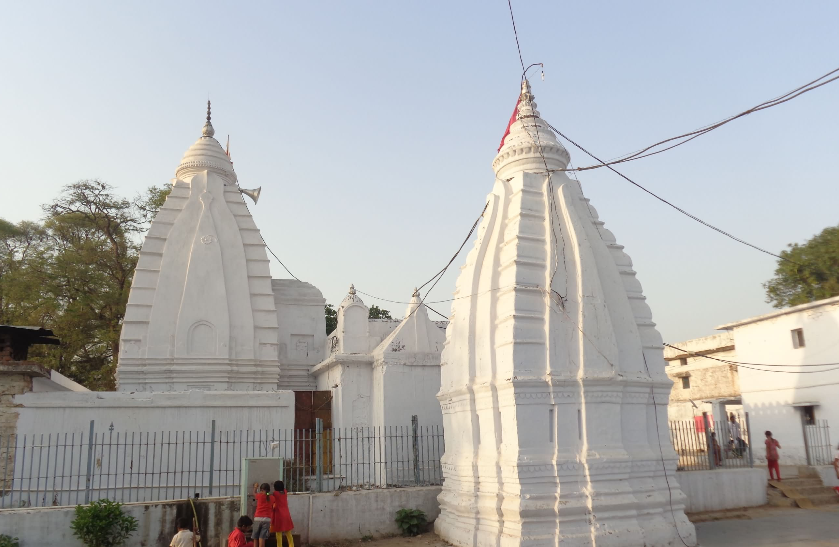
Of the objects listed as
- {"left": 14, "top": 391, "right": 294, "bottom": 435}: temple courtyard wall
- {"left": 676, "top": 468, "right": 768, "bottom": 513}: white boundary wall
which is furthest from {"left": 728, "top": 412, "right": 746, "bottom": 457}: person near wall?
{"left": 14, "top": 391, "right": 294, "bottom": 435}: temple courtyard wall

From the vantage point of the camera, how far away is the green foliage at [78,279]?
80.5ft

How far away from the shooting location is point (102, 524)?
10.6m

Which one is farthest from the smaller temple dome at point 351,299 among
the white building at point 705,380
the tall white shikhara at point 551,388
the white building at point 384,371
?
the white building at point 705,380

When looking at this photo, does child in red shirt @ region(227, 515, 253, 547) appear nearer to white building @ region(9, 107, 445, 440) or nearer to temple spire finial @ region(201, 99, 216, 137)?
white building @ region(9, 107, 445, 440)

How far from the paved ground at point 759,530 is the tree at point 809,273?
18.5 m

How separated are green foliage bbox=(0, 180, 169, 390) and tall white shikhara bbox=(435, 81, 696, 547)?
57.6 ft

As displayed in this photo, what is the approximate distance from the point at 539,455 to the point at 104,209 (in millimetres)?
23301

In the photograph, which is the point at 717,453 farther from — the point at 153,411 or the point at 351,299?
the point at 153,411

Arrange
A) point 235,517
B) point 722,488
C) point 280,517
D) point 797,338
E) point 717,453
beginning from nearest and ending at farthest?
point 280,517 → point 235,517 → point 722,488 → point 717,453 → point 797,338

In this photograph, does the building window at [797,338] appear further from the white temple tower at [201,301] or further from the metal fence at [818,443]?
the white temple tower at [201,301]

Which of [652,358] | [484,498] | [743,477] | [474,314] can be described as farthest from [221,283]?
[743,477]

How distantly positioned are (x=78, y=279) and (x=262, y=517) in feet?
61.6

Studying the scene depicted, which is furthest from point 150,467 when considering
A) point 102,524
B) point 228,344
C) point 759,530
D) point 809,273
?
point 809,273

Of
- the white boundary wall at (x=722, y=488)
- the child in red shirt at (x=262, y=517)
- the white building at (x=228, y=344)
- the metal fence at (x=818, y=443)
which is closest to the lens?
the child in red shirt at (x=262, y=517)
